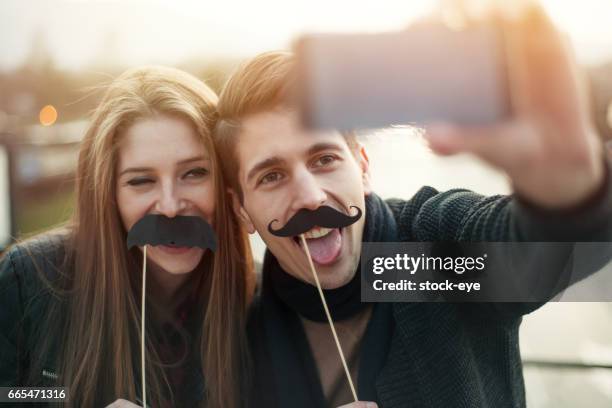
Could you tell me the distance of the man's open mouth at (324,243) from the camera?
6.00 feet

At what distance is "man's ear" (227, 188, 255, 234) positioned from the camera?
189 cm

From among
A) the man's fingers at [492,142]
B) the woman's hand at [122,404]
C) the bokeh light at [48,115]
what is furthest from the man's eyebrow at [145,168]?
the man's fingers at [492,142]

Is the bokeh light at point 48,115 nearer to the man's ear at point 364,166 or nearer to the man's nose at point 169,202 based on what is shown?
the man's nose at point 169,202

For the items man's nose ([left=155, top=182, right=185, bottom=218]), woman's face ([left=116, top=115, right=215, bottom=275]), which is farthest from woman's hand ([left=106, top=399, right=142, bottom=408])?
man's nose ([left=155, top=182, right=185, bottom=218])

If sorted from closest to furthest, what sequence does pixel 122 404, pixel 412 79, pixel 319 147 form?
pixel 412 79
pixel 319 147
pixel 122 404

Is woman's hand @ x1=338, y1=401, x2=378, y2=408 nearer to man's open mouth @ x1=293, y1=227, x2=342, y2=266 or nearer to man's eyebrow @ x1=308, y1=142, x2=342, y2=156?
man's open mouth @ x1=293, y1=227, x2=342, y2=266

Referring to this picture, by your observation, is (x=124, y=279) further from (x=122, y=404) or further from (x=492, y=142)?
(x=492, y=142)

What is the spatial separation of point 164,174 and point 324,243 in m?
0.43

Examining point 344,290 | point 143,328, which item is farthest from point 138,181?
point 344,290

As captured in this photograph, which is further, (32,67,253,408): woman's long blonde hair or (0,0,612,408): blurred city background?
(32,67,253,408): woman's long blonde hair

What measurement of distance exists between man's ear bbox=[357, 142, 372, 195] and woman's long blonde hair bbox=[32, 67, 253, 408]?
33 cm

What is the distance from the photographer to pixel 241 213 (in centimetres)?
190

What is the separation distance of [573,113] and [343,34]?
19.8 inches

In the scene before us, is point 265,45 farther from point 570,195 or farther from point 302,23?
point 570,195
